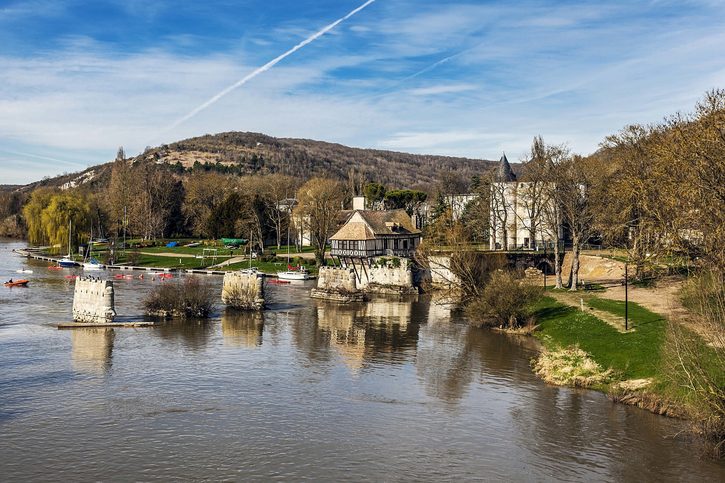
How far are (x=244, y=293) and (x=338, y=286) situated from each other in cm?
1284

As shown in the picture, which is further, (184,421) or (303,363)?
(303,363)

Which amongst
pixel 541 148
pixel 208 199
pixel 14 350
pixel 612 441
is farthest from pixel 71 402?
pixel 208 199

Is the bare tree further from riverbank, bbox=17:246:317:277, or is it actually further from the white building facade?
riverbank, bbox=17:246:317:277

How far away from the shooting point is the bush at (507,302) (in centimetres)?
4934

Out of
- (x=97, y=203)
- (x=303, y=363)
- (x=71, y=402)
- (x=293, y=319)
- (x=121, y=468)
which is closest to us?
(x=121, y=468)

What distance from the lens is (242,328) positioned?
5069 centimetres

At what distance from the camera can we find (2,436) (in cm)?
2697

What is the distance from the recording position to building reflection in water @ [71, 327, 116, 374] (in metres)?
37.5

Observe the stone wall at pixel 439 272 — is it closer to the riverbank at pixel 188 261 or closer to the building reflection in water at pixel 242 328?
the riverbank at pixel 188 261

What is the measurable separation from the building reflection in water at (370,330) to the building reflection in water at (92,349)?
1401 centimetres

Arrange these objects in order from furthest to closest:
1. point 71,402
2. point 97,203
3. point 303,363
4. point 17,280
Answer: point 97,203 < point 17,280 < point 303,363 < point 71,402

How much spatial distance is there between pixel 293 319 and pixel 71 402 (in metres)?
25.4

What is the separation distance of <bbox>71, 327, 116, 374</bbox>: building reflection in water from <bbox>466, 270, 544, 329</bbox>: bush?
26656 millimetres

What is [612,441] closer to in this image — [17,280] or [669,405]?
[669,405]
